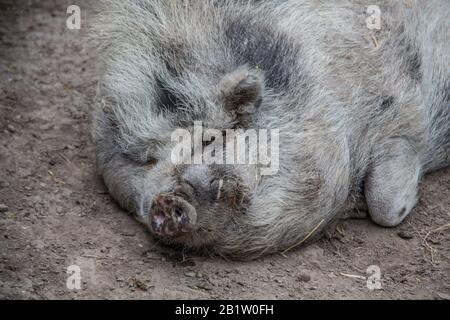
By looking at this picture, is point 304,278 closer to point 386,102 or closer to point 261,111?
point 261,111

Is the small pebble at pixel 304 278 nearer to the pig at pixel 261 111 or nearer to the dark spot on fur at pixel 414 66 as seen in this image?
the pig at pixel 261 111

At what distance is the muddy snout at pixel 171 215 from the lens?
349 cm

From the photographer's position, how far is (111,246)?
160 inches

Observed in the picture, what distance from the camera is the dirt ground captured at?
3.76m

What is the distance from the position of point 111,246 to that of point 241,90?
3.75ft

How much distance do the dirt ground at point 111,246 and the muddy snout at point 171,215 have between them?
14.6 inches

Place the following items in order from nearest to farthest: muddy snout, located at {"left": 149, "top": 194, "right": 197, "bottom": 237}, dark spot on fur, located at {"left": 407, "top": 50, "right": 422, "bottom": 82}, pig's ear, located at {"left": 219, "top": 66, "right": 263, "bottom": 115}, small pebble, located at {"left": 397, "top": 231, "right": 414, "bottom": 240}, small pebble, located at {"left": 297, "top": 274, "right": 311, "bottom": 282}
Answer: muddy snout, located at {"left": 149, "top": 194, "right": 197, "bottom": 237} → pig's ear, located at {"left": 219, "top": 66, "right": 263, "bottom": 115} → small pebble, located at {"left": 297, "top": 274, "right": 311, "bottom": 282} → small pebble, located at {"left": 397, "top": 231, "right": 414, "bottom": 240} → dark spot on fur, located at {"left": 407, "top": 50, "right": 422, "bottom": 82}

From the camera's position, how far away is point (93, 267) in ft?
12.7

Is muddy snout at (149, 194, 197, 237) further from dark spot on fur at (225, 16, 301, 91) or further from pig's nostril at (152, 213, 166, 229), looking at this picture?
dark spot on fur at (225, 16, 301, 91)

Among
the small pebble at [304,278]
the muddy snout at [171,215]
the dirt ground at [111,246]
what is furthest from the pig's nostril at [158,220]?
the small pebble at [304,278]

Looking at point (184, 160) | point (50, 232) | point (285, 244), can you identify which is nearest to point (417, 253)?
point (285, 244)

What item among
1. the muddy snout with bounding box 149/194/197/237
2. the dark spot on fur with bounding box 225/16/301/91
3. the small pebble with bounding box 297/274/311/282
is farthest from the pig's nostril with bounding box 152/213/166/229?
the dark spot on fur with bounding box 225/16/301/91

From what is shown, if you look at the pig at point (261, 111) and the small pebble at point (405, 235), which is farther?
the small pebble at point (405, 235)

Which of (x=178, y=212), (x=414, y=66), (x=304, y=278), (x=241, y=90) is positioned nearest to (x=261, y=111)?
(x=241, y=90)
